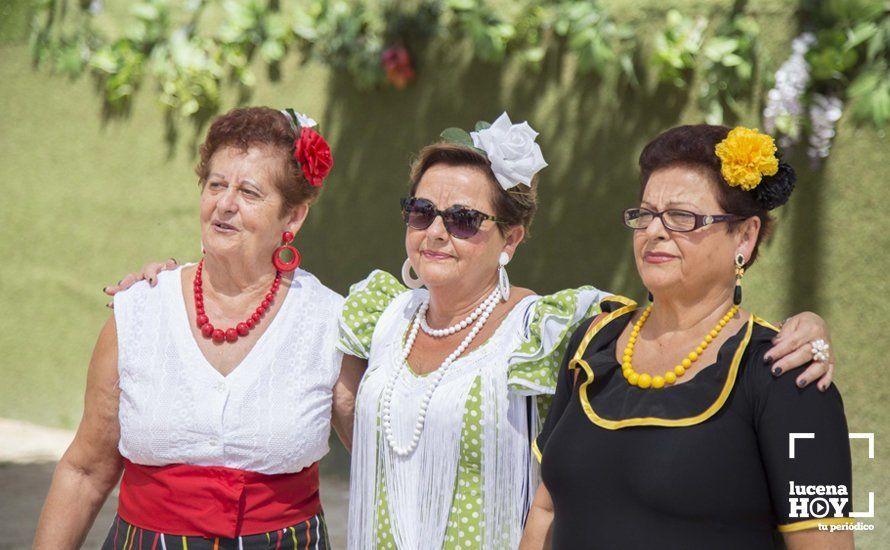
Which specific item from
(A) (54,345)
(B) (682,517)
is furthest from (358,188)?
(B) (682,517)

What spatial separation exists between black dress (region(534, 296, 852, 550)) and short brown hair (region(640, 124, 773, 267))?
9.1 inches

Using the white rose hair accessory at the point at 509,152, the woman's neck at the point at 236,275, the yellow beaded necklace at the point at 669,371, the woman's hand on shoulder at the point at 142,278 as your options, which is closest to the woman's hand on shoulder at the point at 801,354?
the yellow beaded necklace at the point at 669,371

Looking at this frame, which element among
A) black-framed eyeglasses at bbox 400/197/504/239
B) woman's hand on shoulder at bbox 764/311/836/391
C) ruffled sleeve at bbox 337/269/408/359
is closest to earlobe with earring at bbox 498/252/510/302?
black-framed eyeglasses at bbox 400/197/504/239

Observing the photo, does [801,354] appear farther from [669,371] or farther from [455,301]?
[455,301]

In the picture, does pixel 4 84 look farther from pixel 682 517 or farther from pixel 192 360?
pixel 682 517

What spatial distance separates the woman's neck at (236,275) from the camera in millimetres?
3076

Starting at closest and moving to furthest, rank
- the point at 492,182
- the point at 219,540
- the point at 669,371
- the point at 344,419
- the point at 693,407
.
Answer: the point at 693,407, the point at 669,371, the point at 219,540, the point at 492,182, the point at 344,419

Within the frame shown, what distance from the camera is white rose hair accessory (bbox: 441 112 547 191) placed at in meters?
2.96

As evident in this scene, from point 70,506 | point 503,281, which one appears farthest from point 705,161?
point 70,506

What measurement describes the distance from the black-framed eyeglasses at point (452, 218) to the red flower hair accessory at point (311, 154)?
273 millimetres

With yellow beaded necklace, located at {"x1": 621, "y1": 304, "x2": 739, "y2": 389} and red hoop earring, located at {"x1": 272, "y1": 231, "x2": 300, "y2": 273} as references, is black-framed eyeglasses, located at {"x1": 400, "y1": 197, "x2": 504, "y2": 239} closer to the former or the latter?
red hoop earring, located at {"x1": 272, "y1": 231, "x2": 300, "y2": 273}

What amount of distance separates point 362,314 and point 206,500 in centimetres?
65

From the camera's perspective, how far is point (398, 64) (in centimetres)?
638

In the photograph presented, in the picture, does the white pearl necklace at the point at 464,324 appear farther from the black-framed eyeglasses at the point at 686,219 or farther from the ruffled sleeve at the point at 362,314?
the black-framed eyeglasses at the point at 686,219
